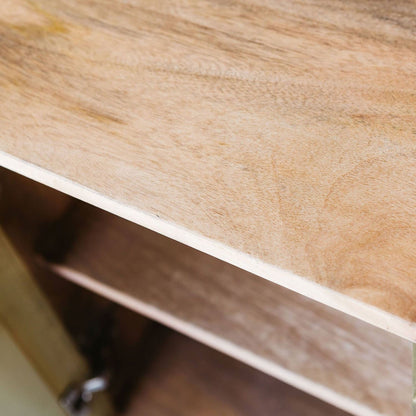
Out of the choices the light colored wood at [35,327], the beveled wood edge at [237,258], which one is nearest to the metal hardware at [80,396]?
the light colored wood at [35,327]

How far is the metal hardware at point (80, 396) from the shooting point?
2.11ft

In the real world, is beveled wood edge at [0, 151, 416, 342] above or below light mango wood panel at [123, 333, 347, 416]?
above

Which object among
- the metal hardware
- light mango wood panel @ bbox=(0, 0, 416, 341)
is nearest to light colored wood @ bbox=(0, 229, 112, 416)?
the metal hardware

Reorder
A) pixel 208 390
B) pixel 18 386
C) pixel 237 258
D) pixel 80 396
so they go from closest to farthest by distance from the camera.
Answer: pixel 237 258 → pixel 18 386 → pixel 80 396 → pixel 208 390

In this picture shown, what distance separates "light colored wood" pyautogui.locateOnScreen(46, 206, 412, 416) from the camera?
0.51 meters

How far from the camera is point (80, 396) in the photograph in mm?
676

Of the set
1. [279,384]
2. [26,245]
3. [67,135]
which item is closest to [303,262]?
[67,135]

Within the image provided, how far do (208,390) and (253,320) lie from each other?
1.15ft

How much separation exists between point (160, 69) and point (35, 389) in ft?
1.14

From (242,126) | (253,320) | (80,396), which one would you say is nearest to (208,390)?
(80,396)

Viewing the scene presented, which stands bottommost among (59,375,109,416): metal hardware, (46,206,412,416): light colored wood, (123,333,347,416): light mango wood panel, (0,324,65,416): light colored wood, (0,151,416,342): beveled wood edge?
(123,333,347,416): light mango wood panel

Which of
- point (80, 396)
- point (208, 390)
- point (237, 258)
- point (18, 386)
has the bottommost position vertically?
point (208, 390)

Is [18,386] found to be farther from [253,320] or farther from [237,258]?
[237,258]

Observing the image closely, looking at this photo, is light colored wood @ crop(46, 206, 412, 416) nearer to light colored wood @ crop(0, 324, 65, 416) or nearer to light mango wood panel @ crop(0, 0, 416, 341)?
light colored wood @ crop(0, 324, 65, 416)
